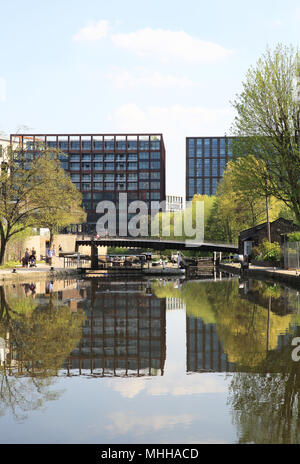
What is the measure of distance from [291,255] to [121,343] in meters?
34.4

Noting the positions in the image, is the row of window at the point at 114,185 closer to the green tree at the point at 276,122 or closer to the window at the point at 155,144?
the window at the point at 155,144

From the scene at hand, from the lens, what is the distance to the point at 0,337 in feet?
45.2

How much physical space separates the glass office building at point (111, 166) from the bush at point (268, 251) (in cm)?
12011

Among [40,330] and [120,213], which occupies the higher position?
[120,213]

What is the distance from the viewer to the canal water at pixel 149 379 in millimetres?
6608

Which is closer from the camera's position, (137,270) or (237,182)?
(237,182)

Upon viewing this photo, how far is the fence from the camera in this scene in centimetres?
Answer: 4331

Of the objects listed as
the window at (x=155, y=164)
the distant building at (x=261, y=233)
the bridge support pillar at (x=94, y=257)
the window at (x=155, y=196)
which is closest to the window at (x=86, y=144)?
the window at (x=155, y=164)

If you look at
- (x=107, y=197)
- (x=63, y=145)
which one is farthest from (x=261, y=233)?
(x=63, y=145)

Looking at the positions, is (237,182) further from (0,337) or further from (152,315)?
(0,337)

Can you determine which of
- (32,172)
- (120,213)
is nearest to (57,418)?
(32,172)

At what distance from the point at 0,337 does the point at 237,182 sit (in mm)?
28606
